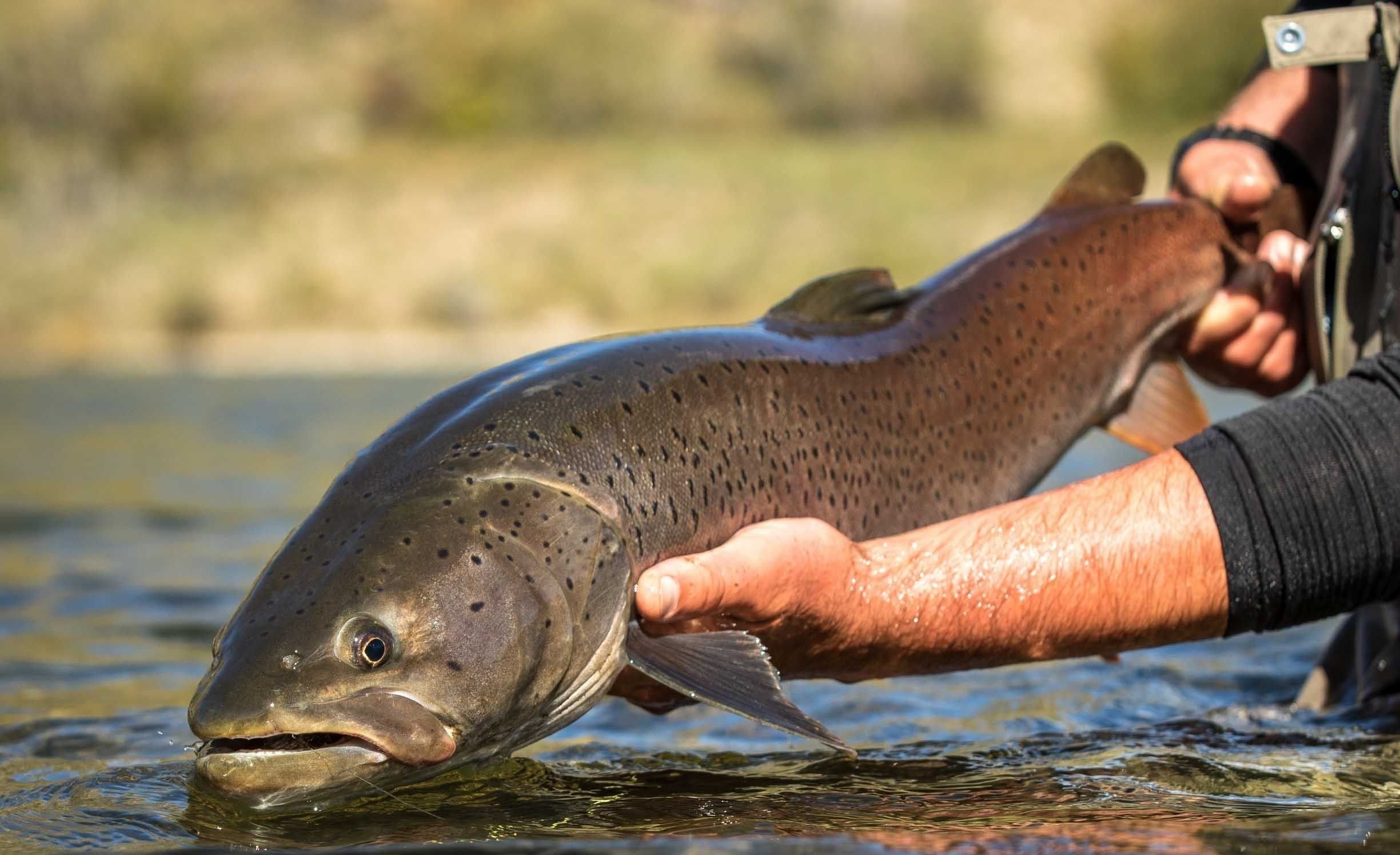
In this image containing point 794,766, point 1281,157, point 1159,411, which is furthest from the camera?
point 1281,157

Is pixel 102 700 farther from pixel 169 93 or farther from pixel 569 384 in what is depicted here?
pixel 169 93

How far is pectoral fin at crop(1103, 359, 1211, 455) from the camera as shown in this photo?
3873 mm

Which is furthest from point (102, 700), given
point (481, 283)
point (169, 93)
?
point (169, 93)

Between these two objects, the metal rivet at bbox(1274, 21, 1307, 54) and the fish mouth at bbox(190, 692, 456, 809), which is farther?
the metal rivet at bbox(1274, 21, 1307, 54)

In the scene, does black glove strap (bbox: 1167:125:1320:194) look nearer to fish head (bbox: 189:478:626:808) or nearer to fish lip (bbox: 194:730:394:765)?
fish head (bbox: 189:478:626:808)

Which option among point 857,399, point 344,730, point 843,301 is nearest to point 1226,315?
point 843,301

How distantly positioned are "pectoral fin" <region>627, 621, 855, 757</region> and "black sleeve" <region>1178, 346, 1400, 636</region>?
0.77 meters

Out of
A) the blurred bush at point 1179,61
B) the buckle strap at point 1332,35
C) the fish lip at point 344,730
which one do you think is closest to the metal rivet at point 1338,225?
the buckle strap at point 1332,35

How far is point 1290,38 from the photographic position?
3.47 metres

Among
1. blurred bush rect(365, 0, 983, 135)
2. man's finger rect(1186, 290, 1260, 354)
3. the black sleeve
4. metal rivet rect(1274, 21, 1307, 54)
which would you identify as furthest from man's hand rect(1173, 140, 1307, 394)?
blurred bush rect(365, 0, 983, 135)

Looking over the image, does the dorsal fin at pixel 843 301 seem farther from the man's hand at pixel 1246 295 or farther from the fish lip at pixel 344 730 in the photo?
the fish lip at pixel 344 730

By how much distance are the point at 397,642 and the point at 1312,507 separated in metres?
1.52

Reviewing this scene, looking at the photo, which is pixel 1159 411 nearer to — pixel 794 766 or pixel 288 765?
pixel 794 766

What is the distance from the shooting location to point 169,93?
30875 millimetres
